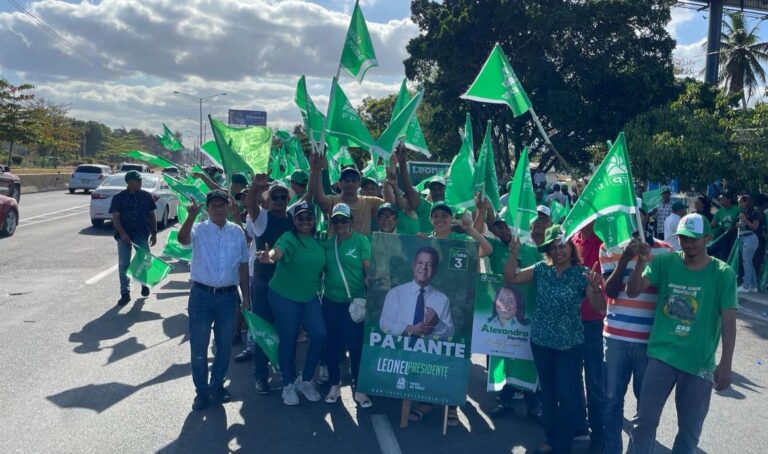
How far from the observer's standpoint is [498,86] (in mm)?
6312

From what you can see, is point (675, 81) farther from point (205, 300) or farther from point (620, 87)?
point (205, 300)

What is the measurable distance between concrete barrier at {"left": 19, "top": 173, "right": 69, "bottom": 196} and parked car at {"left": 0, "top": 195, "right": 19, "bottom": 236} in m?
19.9

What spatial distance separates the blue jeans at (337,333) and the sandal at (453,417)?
0.88 metres

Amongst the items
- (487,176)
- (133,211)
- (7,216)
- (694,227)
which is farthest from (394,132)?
(7,216)

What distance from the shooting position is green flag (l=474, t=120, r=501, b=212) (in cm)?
590

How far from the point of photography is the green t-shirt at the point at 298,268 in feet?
17.6

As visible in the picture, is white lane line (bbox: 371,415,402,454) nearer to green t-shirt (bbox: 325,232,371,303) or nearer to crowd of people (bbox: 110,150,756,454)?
crowd of people (bbox: 110,150,756,454)

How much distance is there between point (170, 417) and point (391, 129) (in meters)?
3.11

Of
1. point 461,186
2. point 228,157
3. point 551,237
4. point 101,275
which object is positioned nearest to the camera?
point 551,237

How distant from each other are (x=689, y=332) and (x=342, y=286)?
110 inches

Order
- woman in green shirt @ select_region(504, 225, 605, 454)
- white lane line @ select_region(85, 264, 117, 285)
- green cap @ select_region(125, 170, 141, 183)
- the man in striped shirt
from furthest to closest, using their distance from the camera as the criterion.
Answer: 1. white lane line @ select_region(85, 264, 117, 285)
2. green cap @ select_region(125, 170, 141, 183)
3. woman in green shirt @ select_region(504, 225, 605, 454)
4. the man in striped shirt

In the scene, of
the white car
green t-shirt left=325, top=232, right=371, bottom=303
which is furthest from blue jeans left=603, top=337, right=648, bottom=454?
the white car

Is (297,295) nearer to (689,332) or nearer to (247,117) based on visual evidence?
(689,332)

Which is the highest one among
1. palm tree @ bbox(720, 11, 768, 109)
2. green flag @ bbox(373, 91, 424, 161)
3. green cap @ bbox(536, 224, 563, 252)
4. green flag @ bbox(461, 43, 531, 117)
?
palm tree @ bbox(720, 11, 768, 109)
